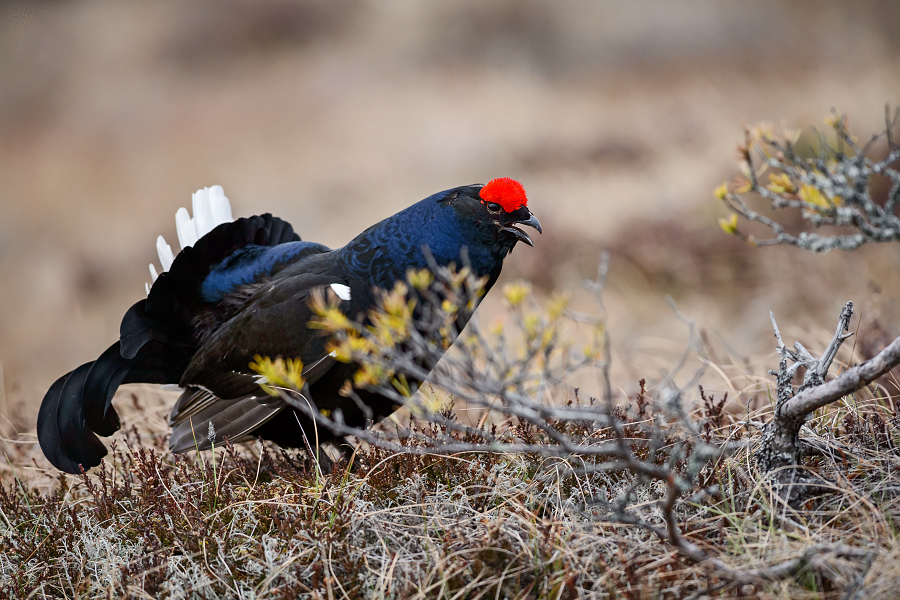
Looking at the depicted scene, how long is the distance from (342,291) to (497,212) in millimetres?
763

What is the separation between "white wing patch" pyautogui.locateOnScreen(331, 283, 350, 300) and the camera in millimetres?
2748

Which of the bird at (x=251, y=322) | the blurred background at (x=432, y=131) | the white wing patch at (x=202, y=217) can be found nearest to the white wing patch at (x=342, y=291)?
the bird at (x=251, y=322)

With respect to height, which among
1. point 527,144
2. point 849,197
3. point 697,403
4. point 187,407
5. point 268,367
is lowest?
point 697,403

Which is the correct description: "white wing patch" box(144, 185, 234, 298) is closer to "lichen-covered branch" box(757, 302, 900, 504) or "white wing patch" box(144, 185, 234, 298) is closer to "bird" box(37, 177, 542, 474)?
"bird" box(37, 177, 542, 474)

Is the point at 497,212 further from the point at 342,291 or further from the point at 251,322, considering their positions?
the point at 251,322

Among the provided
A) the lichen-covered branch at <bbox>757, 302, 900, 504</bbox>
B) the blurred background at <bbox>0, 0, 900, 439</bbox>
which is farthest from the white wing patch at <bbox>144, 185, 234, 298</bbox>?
the lichen-covered branch at <bbox>757, 302, 900, 504</bbox>

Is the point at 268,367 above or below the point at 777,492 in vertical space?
above

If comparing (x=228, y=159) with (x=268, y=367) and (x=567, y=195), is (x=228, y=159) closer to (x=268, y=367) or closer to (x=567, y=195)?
(x=567, y=195)

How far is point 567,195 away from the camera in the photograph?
321 inches

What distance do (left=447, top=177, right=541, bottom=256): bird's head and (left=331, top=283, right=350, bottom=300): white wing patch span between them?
61cm

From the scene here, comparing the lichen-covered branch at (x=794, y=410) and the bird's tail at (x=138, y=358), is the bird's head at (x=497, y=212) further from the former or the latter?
the bird's tail at (x=138, y=358)

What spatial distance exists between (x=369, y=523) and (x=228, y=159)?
12.1m

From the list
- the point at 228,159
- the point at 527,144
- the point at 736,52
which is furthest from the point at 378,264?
the point at 736,52

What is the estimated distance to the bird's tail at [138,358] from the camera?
300 centimetres
